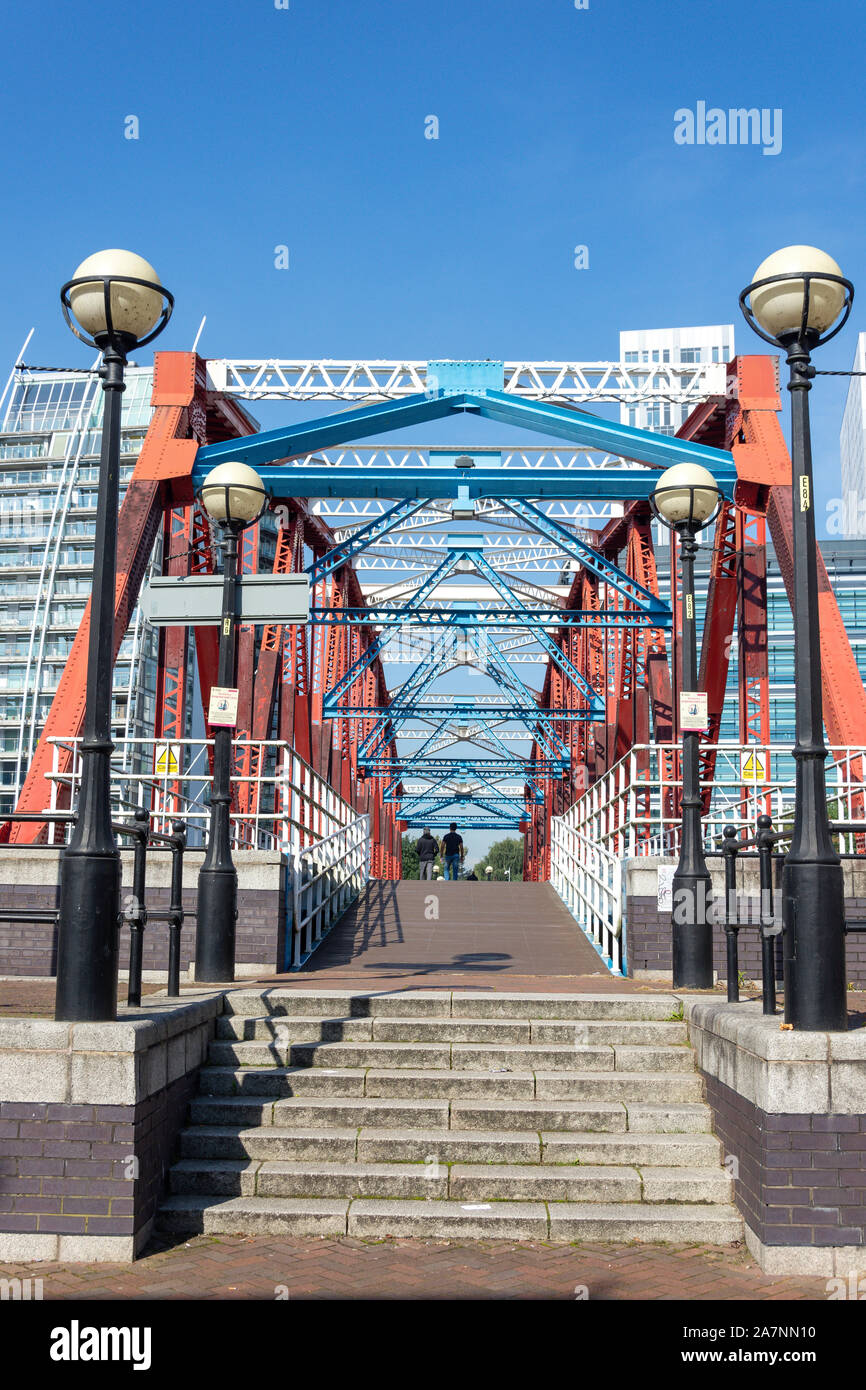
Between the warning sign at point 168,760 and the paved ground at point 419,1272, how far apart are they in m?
7.80

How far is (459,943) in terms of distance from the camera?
13570 mm

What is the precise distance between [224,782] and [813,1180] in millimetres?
5140

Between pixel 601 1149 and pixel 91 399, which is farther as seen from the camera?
pixel 91 399

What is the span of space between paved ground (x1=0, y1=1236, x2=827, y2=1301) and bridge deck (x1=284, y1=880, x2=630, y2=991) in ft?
10.9

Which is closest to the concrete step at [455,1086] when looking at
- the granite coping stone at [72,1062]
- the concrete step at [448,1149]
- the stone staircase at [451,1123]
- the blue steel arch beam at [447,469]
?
the stone staircase at [451,1123]

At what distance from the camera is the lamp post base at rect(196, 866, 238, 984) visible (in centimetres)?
930

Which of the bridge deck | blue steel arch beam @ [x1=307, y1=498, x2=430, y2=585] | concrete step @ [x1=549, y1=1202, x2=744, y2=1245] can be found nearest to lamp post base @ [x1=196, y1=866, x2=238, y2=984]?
the bridge deck

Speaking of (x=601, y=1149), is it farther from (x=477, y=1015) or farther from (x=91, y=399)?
(x=91, y=399)

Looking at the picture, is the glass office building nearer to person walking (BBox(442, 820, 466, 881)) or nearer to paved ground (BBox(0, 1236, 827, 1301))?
person walking (BBox(442, 820, 466, 881))

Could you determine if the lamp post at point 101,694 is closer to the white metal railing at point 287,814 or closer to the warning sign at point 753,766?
the white metal railing at point 287,814

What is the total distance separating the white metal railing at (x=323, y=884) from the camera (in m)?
11.9
